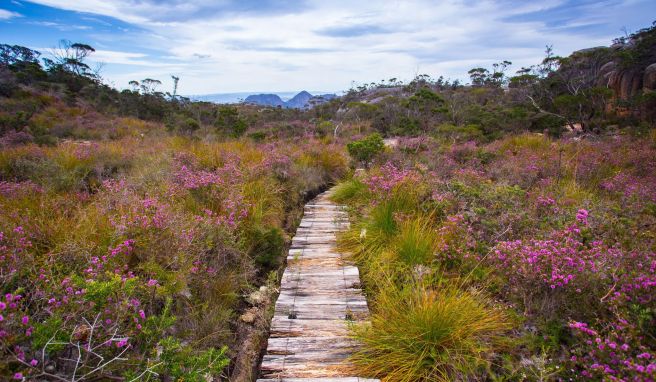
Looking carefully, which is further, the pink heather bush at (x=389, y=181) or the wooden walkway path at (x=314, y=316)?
the pink heather bush at (x=389, y=181)

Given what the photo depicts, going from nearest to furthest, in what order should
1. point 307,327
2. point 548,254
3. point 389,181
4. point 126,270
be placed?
point 548,254, point 126,270, point 307,327, point 389,181

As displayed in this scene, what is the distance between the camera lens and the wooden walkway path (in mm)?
2953

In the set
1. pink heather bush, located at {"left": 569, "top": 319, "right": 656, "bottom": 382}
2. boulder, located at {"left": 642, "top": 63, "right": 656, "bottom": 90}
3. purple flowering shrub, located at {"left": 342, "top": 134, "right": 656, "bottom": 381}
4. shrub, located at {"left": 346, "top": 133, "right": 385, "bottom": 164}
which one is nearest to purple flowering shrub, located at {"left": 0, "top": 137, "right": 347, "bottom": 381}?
purple flowering shrub, located at {"left": 342, "top": 134, "right": 656, "bottom": 381}

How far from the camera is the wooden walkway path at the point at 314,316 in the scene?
2953 mm

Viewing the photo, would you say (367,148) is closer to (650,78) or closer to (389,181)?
(389,181)

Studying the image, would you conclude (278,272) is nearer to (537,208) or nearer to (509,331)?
(509,331)

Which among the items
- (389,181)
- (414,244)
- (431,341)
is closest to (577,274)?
(431,341)

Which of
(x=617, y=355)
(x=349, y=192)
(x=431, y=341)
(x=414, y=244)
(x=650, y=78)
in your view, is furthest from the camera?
(x=650, y=78)

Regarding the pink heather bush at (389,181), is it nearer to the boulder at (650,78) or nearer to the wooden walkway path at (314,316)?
the wooden walkway path at (314,316)

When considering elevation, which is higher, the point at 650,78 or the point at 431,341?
the point at 650,78

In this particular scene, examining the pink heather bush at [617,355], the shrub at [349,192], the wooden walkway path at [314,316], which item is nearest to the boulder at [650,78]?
the shrub at [349,192]

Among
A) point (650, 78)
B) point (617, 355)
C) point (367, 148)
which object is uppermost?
point (650, 78)

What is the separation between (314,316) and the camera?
365 cm

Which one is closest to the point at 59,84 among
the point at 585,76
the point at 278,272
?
the point at 278,272
